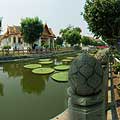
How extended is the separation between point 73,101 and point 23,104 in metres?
10.1

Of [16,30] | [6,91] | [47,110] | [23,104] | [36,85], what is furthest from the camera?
[16,30]

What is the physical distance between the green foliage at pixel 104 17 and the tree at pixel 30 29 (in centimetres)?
2901

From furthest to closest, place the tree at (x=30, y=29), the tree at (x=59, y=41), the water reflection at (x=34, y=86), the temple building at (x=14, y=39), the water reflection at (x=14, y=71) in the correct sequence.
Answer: the tree at (x=59, y=41), the temple building at (x=14, y=39), the tree at (x=30, y=29), the water reflection at (x=14, y=71), the water reflection at (x=34, y=86)

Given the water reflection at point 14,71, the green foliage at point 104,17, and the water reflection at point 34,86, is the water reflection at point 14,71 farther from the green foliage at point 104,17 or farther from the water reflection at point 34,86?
the green foliage at point 104,17

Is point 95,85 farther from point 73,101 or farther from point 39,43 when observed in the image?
point 39,43

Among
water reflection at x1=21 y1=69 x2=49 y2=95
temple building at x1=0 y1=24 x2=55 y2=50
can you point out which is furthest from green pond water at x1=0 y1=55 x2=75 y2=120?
temple building at x1=0 y1=24 x2=55 y2=50

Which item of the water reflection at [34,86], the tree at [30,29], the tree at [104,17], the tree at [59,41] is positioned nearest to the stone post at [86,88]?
the water reflection at [34,86]

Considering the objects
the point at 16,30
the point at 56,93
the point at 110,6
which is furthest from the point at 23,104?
the point at 16,30

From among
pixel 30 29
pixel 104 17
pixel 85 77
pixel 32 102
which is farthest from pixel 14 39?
pixel 85 77

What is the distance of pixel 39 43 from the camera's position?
188 feet

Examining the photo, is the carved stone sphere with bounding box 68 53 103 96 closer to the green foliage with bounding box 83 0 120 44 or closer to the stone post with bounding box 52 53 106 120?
the stone post with bounding box 52 53 106 120

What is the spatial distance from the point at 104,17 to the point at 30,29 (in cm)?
3048

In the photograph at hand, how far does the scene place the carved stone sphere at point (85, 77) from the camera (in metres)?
1.47

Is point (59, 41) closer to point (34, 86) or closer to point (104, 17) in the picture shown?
point (104, 17)
